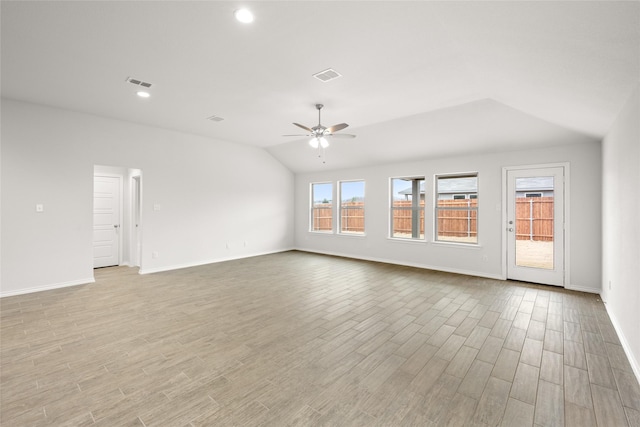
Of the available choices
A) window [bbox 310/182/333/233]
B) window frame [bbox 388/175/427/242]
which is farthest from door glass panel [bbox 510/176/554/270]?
window [bbox 310/182/333/233]

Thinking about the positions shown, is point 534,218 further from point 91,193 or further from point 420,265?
point 91,193

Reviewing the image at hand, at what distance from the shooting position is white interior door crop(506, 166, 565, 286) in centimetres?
472

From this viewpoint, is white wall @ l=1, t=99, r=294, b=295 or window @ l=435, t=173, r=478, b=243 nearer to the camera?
white wall @ l=1, t=99, r=294, b=295

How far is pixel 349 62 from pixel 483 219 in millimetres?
4187

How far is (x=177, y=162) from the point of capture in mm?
6082

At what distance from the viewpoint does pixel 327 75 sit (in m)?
3.28

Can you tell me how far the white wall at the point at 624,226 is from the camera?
2396 mm

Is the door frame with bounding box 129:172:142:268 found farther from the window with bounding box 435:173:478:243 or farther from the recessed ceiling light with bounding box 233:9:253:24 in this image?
the window with bounding box 435:173:478:243

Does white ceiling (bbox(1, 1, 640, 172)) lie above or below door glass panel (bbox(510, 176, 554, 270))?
above

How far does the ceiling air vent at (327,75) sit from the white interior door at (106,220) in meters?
5.77

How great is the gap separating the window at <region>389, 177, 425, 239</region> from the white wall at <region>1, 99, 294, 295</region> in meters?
3.48

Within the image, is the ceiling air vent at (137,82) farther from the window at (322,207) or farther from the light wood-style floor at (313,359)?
the window at (322,207)

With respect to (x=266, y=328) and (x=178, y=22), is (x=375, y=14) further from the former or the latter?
(x=266, y=328)

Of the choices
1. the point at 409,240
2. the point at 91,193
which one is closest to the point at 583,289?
the point at 409,240
